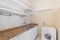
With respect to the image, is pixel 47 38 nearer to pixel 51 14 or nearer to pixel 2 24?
pixel 51 14

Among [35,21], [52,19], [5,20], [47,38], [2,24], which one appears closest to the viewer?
[2,24]

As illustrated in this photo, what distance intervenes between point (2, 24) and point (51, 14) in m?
2.55

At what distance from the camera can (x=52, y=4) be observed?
3607mm

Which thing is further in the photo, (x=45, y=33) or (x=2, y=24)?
(x=45, y=33)

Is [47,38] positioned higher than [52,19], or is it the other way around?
[52,19]

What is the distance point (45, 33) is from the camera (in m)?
3.19

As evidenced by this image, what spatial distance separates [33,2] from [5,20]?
89.8 inches

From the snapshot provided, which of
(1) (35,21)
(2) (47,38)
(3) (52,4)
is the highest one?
(3) (52,4)

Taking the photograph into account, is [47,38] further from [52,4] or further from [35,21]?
[52,4]

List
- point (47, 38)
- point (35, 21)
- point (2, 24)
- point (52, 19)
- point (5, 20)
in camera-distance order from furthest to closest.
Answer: point (35, 21) < point (52, 19) < point (47, 38) < point (5, 20) < point (2, 24)

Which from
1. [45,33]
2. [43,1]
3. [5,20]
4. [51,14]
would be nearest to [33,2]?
[43,1]

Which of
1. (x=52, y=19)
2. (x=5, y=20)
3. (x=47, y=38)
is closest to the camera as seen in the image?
(x=5, y=20)


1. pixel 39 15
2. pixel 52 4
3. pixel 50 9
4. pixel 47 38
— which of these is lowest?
pixel 47 38

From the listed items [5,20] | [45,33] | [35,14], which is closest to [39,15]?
[35,14]
